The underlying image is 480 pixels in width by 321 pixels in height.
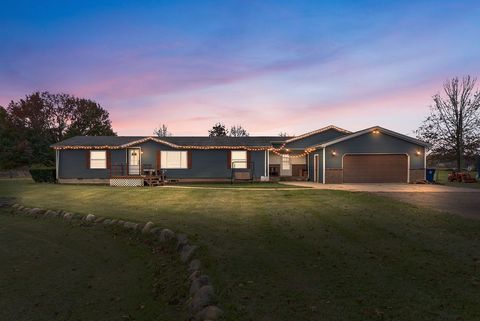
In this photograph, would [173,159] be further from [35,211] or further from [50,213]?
[50,213]

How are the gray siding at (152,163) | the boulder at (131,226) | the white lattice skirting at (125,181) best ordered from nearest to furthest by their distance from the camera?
the boulder at (131,226), the white lattice skirting at (125,181), the gray siding at (152,163)

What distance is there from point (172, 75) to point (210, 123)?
38.2 m

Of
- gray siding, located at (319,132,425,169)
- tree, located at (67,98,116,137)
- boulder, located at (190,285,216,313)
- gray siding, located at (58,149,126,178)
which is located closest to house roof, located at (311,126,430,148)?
gray siding, located at (319,132,425,169)

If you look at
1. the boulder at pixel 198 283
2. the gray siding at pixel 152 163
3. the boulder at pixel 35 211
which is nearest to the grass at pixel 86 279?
the boulder at pixel 198 283

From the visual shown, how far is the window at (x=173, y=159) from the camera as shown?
24862 millimetres

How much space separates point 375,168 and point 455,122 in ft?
57.9

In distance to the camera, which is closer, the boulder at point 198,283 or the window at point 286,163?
the boulder at point 198,283

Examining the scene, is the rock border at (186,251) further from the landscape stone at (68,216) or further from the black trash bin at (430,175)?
the black trash bin at (430,175)

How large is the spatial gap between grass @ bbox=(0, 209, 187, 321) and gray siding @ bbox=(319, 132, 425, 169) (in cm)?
1744

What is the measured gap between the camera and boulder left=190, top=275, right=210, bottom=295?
4.61 metres

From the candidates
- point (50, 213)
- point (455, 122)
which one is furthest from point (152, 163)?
point (455, 122)

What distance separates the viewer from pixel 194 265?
18.5 feet

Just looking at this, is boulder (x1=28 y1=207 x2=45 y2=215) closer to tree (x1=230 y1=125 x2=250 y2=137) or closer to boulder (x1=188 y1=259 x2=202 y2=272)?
boulder (x1=188 y1=259 x2=202 y2=272)

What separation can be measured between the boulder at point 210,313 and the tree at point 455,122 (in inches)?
1467
